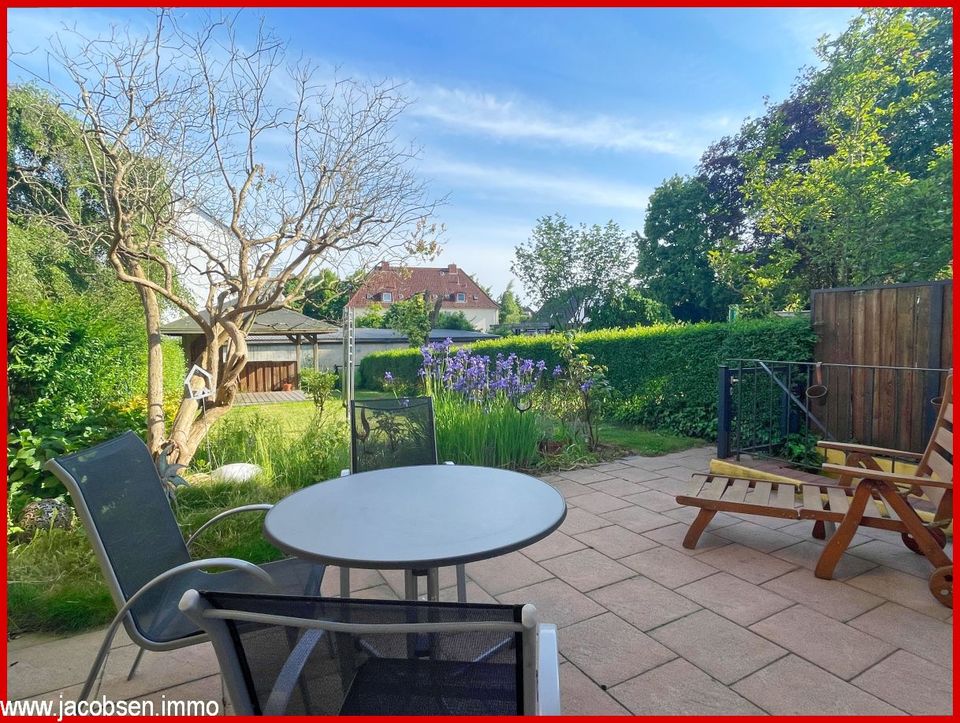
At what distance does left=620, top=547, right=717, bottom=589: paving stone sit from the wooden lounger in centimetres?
16

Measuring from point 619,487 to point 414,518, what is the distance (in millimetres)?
2798

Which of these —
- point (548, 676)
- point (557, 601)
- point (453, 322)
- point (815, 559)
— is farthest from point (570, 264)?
point (548, 676)

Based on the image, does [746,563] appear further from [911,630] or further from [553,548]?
[553,548]

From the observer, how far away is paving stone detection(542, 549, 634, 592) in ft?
8.26

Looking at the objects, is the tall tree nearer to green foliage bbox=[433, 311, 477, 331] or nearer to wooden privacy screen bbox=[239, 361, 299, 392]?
green foliage bbox=[433, 311, 477, 331]

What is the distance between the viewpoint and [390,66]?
184 inches

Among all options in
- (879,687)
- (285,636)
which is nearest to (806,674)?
(879,687)

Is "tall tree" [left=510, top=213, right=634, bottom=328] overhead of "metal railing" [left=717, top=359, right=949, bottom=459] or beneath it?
overhead

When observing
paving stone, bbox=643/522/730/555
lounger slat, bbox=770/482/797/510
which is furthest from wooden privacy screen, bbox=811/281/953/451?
paving stone, bbox=643/522/730/555

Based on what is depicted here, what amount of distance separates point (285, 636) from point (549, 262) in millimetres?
33862

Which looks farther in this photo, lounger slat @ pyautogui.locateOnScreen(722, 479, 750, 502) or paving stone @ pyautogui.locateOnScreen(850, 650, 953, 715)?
lounger slat @ pyautogui.locateOnScreen(722, 479, 750, 502)

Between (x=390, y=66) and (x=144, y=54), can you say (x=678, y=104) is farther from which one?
(x=144, y=54)

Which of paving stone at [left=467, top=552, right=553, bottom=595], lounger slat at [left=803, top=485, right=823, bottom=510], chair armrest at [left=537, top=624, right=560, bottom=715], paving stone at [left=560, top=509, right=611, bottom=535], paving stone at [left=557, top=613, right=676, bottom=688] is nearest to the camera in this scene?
chair armrest at [left=537, top=624, right=560, bottom=715]

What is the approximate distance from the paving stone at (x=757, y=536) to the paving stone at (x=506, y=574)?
1.24 m
